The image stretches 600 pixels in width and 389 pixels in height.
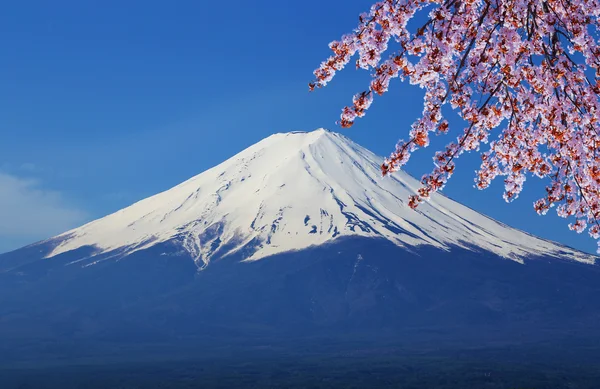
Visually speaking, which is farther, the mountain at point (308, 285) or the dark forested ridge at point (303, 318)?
the mountain at point (308, 285)

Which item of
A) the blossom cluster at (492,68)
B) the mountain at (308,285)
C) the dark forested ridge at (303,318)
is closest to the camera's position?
the blossom cluster at (492,68)

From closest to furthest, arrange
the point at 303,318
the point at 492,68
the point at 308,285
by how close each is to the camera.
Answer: the point at 492,68
the point at 303,318
the point at 308,285

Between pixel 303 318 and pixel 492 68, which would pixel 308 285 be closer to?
pixel 303 318

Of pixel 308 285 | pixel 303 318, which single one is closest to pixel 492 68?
pixel 303 318

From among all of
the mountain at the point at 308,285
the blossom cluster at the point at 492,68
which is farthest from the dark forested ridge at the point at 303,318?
the blossom cluster at the point at 492,68

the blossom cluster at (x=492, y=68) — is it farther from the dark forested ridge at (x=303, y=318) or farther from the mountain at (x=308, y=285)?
the mountain at (x=308, y=285)

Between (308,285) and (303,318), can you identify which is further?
(308,285)

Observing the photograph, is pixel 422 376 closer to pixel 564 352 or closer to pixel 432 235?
pixel 564 352

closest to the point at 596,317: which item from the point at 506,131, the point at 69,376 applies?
the point at 69,376

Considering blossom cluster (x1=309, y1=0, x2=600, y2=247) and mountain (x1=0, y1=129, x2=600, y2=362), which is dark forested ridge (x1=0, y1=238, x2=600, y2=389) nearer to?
mountain (x1=0, y1=129, x2=600, y2=362)
